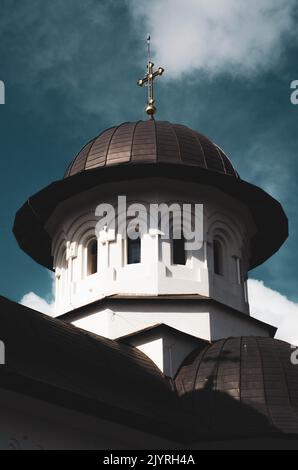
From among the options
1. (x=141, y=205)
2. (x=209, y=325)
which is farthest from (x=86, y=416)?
(x=141, y=205)

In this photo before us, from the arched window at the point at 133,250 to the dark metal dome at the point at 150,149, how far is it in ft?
5.51

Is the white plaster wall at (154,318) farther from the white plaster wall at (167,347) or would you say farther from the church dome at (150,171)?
the church dome at (150,171)

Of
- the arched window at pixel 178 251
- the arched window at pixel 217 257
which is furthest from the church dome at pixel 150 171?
the arched window at pixel 178 251

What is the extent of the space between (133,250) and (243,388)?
4.82 metres

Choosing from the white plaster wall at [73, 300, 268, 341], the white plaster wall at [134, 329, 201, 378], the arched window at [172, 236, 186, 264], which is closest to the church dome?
the arched window at [172, 236, 186, 264]

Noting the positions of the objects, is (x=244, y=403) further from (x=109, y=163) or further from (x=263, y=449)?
(x=109, y=163)

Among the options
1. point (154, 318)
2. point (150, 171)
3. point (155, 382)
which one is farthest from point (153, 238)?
point (155, 382)

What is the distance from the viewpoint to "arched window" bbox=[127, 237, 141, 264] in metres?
18.0

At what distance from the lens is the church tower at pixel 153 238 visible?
17125 mm

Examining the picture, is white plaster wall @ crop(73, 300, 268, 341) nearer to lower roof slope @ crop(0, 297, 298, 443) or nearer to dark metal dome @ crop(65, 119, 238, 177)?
lower roof slope @ crop(0, 297, 298, 443)

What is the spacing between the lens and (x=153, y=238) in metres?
17.8

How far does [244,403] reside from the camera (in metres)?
14.0

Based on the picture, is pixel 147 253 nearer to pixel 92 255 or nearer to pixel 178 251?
pixel 178 251
